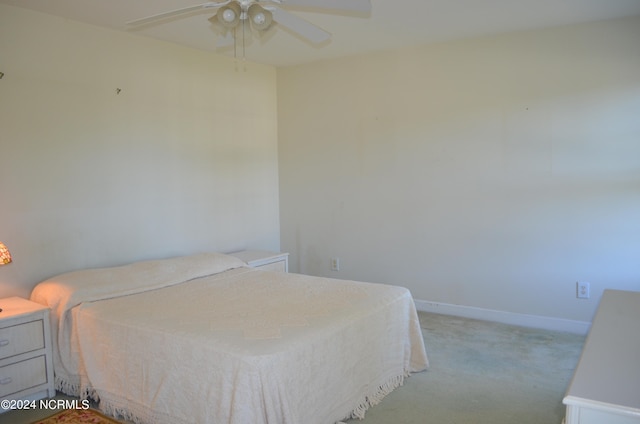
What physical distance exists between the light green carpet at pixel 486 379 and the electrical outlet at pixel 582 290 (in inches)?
12.8

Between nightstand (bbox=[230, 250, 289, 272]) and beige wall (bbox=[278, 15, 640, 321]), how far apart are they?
2.26 feet

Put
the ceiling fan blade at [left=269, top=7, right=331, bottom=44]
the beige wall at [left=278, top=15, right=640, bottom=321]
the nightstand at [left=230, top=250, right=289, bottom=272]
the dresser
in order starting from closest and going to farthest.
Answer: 1. the dresser
2. the ceiling fan blade at [left=269, top=7, right=331, bottom=44]
3. the beige wall at [left=278, top=15, right=640, bottom=321]
4. the nightstand at [left=230, top=250, right=289, bottom=272]

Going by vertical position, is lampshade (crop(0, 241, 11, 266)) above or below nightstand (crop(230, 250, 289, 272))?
above

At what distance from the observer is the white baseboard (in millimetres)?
3750

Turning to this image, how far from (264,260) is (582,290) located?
257 cm

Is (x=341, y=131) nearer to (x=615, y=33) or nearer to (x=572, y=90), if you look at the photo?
(x=572, y=90)

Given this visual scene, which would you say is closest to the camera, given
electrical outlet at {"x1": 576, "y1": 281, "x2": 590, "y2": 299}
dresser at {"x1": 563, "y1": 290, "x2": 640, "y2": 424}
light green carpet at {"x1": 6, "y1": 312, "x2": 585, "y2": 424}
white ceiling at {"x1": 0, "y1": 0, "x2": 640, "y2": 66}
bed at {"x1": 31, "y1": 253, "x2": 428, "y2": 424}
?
dresser at {"x1": 563, "y1": 290, "x2": 640, "y2": 424}

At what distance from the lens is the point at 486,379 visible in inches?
116

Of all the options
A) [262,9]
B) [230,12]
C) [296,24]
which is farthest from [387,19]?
[230,12]

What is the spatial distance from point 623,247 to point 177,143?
3.61m

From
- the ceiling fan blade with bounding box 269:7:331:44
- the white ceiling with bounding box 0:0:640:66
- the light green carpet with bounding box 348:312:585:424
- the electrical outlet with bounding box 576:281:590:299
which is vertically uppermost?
the white ceiling with bounding box 0:0:640:66

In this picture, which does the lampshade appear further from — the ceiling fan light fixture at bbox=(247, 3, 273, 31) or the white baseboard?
the white baseboard

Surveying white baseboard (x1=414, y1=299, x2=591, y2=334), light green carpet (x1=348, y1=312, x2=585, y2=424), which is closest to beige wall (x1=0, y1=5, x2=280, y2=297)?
white baseboard (x1=414, y1=299, x2=591, y2=334)

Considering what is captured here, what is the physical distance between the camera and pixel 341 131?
4773 mm
